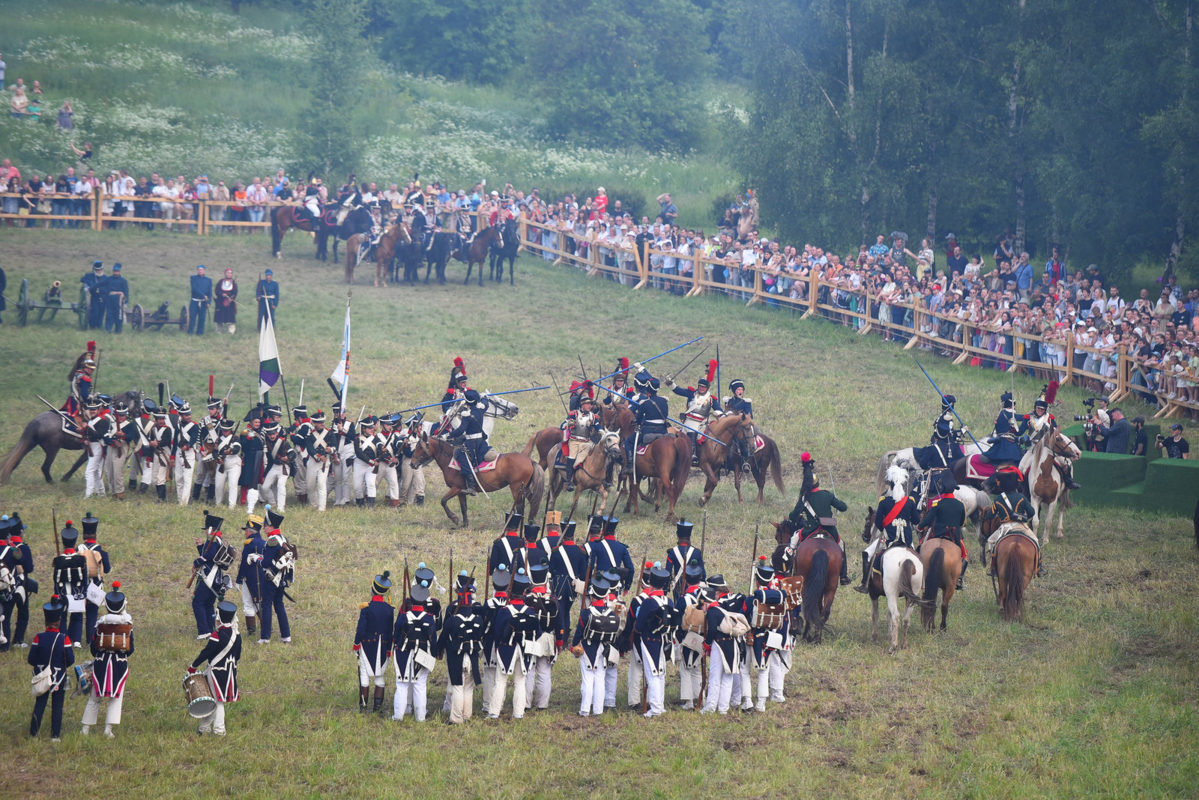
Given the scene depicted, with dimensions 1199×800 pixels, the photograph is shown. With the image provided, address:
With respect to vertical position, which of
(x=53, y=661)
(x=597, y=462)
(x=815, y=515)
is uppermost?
(x=815, y=515)

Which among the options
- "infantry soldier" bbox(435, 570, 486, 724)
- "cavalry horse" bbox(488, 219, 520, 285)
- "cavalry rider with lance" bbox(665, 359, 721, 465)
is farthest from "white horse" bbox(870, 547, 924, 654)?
"cavalry horse" bbox(488, 219, 520, 285)

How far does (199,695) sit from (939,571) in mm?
9283

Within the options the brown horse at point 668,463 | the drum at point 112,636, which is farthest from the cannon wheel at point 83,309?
the drum at point 112,636

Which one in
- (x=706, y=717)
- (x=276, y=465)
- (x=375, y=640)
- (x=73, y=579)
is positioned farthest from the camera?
(x=276, y=465)

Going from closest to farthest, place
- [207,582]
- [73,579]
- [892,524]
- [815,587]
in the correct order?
[73,579]
[207,582]
[815,587]
[892,524]

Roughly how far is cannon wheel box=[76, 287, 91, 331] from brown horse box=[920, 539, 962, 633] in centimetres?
2458

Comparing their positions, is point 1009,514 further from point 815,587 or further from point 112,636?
point 112,636

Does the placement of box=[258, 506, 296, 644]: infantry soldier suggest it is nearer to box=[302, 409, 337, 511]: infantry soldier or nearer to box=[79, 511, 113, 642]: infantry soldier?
box=[79, 511, 113, 642]: infantry soldier

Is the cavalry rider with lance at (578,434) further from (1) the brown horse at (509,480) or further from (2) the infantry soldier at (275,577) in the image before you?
(2) the infantry soldier at (275,577)

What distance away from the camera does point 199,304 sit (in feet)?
111

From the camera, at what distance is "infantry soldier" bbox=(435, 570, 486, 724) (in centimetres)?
1374

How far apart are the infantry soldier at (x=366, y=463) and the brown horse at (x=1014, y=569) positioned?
429 inches

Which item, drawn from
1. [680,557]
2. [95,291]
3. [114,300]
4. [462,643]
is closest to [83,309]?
[95,291]

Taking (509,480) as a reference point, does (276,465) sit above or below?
below
